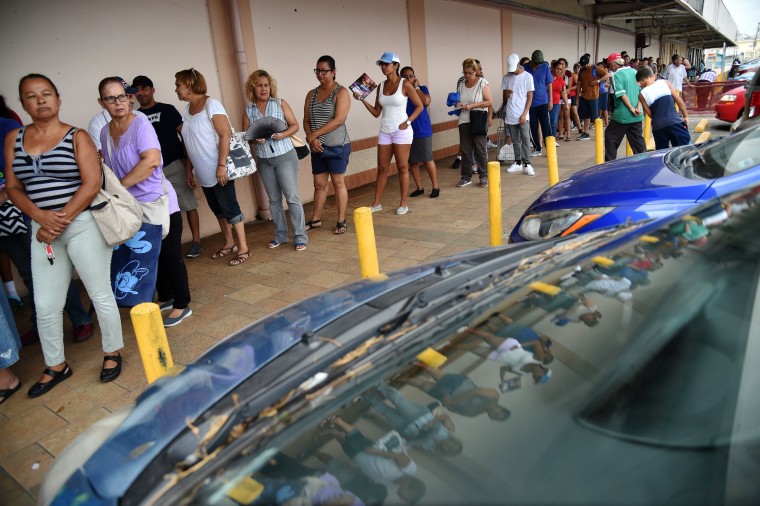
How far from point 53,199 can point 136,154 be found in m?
0.77

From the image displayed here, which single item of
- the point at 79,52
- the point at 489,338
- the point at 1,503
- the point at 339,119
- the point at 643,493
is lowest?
the point at 1,503

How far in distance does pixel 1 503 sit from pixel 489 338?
2474 mm

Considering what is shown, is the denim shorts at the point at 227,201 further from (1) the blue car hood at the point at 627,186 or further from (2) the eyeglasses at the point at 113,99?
(1) the blue car hood at the point at 627,186

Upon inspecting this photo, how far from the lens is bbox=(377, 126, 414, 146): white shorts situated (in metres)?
6.64

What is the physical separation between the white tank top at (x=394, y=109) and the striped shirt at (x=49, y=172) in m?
4.06

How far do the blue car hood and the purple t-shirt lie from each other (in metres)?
2.75

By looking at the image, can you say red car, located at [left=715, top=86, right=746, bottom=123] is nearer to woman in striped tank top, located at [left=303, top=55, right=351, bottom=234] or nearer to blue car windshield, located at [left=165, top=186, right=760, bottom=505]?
woman in striped tank top, located at [left=303, top=55, right=351, bottom=234]

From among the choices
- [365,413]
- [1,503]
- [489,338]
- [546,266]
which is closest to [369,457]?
[365,413]

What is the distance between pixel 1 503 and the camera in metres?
2.48

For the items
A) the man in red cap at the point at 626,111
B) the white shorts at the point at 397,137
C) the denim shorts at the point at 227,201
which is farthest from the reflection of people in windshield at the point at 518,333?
the man in red cap at the point at 626,111

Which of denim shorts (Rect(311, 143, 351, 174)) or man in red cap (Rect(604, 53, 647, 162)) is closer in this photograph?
denim shorts (Rect(311, 143, 351, 174))

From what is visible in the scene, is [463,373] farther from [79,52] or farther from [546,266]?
[79,52]

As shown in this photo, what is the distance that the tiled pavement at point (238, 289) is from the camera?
297cm

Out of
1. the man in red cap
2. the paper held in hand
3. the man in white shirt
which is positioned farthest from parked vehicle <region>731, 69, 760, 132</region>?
the paper held in hand
